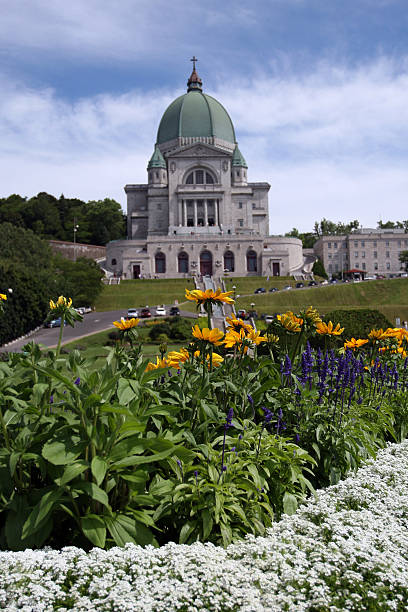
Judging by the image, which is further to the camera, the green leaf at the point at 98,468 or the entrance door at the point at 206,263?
the entrance door at the point at 206,263

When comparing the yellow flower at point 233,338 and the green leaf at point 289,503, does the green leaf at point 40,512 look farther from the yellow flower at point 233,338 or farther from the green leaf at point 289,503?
the yellow flower at point 233,338

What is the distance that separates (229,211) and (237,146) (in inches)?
521

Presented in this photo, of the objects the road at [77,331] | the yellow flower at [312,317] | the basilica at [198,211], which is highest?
the basilica at [198,211]

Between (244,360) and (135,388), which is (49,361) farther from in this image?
(244,360)

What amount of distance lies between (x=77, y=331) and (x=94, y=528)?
35686 mm

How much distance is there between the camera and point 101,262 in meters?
77.9

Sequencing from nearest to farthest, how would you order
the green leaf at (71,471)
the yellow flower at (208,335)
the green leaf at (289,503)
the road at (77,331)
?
the green leaf at (71,471), the green leaf at (289,503), the yellow flower at (208,335), the road at (77,331)

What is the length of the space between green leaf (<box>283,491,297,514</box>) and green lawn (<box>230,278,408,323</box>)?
40.1 metres

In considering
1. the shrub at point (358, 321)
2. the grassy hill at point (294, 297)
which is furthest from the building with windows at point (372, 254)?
the shrub at point (358, 321)

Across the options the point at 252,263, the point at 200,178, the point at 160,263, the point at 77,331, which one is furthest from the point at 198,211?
the point at 77,331

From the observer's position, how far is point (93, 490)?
11.1ft

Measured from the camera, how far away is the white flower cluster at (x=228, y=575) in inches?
119

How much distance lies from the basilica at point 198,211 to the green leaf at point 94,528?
2642 inches

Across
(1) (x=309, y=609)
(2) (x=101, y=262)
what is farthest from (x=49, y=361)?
(2) (x=101, y=262)
